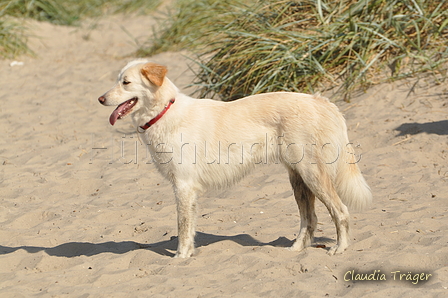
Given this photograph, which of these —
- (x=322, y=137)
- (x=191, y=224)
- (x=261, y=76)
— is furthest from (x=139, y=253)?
(x=261, y=76)

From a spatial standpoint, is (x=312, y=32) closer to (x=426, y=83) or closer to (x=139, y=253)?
(x=426, y=83)

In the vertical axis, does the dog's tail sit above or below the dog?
below

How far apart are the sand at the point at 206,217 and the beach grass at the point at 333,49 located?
0.39 metres

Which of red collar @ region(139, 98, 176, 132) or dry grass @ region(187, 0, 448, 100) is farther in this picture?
dry grass @ region(187, 0, 448, 100)

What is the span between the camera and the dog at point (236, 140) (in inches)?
163

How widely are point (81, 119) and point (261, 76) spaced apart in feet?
9.70

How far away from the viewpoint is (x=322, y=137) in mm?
4113

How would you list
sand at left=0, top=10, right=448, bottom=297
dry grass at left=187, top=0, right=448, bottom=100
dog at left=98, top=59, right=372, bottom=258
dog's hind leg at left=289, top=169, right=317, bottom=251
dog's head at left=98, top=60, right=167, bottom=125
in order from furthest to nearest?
dry grass at left=187, top=0, right=448, bottom=100 → dog's hind leg at left=289, top=169, right=317, bottom=251 → dog's head at left=98, top=60, right=167, bottom=125 → dog at left=98, top=59, right=372, bottom=258 → sand at left=0, top=10, right=448, bottom=297

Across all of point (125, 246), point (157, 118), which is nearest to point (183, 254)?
point (125, 246)

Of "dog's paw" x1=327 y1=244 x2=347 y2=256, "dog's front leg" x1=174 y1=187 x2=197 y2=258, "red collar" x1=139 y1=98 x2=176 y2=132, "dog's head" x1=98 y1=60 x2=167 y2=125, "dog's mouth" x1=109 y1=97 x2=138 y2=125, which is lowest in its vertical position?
"dog's paw" x1=327 y1=244 x2=347 y2=256

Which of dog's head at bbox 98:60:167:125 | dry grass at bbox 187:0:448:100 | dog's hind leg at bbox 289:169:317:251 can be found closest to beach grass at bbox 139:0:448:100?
dry grass at bbox 187:0:448:100

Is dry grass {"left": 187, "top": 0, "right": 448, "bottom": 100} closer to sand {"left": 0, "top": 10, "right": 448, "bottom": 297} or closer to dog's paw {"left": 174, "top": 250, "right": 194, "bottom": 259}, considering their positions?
sand {"left": 0, "top": 10, "right": 448, "bottom": 297}

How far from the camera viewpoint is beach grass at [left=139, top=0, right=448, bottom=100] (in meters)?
7.53

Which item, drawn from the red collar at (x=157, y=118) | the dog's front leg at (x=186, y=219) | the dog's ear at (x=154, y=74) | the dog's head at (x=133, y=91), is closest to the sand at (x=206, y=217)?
the dog's front leg at (x=186, y=219)
